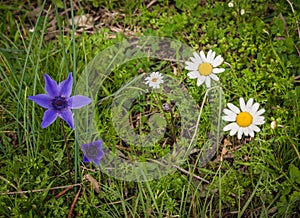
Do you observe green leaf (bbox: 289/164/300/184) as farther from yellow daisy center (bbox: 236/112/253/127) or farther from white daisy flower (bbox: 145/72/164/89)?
white daisy flower (bbox: 145/72/164/89)

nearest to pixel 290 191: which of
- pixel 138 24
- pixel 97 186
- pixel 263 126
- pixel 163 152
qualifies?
pixel 263 126

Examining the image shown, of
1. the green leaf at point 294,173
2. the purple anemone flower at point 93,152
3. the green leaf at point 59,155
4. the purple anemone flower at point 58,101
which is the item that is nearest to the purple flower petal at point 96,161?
the purple anemone flower at point 93,152

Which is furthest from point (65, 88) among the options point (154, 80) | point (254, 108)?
point (254, 108)

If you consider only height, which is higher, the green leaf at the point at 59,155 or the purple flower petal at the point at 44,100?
the purple flower petal at the point at 44,100

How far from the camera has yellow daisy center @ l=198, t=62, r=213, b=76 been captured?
174 cm

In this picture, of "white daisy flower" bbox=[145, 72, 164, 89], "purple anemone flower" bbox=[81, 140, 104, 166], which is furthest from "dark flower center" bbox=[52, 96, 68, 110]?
"white daisy flower" bbox=[145, 72, 164, 89]

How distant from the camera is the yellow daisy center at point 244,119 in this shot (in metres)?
1.59

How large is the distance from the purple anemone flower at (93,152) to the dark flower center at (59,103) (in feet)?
0.79

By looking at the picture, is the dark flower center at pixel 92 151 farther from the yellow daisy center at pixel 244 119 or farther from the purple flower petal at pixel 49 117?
the yellow daisy center at pixel 244 119

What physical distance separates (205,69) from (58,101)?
0.57 m

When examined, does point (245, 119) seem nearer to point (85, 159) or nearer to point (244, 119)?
point (244, 119)

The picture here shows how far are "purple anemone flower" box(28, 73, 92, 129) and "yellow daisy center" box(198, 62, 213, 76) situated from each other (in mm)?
476

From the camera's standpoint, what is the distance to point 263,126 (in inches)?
71.1

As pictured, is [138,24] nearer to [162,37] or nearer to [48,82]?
[162,37]
